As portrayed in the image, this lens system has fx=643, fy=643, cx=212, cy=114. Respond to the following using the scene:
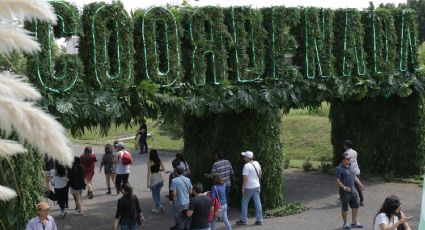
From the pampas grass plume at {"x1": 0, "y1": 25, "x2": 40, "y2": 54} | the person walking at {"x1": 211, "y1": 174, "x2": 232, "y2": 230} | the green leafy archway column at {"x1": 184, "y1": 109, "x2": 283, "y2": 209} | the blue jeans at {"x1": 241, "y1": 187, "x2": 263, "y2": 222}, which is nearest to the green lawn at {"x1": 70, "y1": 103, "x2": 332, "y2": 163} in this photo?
the green leafy archway column at {"x1": 184, "y1": 109, "x2": 283, "y2": 209}

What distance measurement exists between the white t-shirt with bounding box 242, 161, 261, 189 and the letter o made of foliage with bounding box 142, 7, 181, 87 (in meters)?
2.29

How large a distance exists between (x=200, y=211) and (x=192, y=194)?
1.52 ft

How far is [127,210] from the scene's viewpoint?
10.6 m

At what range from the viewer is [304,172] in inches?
797

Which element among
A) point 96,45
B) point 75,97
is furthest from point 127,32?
point 75,97

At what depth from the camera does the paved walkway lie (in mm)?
13672

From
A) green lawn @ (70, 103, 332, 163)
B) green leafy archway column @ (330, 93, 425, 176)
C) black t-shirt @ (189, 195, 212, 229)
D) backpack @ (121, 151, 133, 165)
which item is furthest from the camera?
green lawn @ (70, 103, 332, 163)

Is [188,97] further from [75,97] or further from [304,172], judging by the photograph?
[304,172]

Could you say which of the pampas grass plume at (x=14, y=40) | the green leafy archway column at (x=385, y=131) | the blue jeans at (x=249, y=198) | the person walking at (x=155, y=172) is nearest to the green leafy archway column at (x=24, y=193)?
the person walking at (x=155, y=172)

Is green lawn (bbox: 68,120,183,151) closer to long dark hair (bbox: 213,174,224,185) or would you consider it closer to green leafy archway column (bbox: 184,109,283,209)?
green leafy archway column (bbox: 184,109,283,209)

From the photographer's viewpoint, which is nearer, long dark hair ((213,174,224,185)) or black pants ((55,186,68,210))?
long dark hair ((213,174,224,185))

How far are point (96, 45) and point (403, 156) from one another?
10.5 m

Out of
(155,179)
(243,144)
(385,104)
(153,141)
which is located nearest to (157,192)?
(155,179)

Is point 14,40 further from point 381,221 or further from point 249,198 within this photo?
point 249,198
